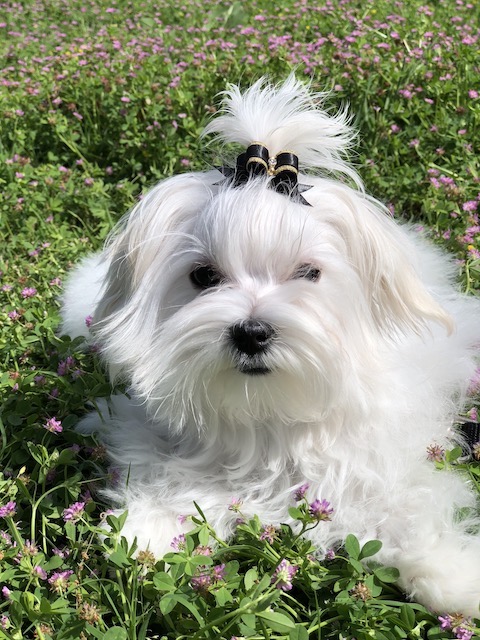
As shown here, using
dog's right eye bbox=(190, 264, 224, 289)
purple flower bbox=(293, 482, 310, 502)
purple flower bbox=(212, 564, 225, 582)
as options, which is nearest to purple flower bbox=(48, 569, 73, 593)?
purple flower bbox=(212, 564, 225, 582)

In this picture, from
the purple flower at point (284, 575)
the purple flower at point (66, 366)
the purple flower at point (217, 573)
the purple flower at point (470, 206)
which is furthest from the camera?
the purple flower at point (470, 206)

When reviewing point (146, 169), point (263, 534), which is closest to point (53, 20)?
point (146, 169)

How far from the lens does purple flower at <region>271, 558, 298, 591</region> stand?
149 cm

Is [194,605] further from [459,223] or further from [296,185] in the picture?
[459,223]

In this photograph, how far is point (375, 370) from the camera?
1.92 meters

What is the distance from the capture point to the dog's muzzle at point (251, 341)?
1624 millimetres

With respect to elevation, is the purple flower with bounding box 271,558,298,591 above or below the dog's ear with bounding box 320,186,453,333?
below

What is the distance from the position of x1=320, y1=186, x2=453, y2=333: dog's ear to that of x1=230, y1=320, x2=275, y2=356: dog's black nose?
0.40 m

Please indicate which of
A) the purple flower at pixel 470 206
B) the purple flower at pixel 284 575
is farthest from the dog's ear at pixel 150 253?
the purple flower at pixel 470 206

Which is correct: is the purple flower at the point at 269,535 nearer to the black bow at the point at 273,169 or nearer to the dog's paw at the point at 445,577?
the dog's paw at the point at 445,577

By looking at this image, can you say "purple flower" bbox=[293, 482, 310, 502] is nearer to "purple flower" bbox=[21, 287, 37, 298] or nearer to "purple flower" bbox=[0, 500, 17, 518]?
"purple flower" bbox=[0, 500, 17, 518]

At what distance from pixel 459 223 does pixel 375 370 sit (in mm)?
1519

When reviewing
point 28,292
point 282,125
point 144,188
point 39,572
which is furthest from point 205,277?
point 144,188

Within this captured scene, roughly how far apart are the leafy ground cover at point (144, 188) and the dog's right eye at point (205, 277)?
23.7 inches
